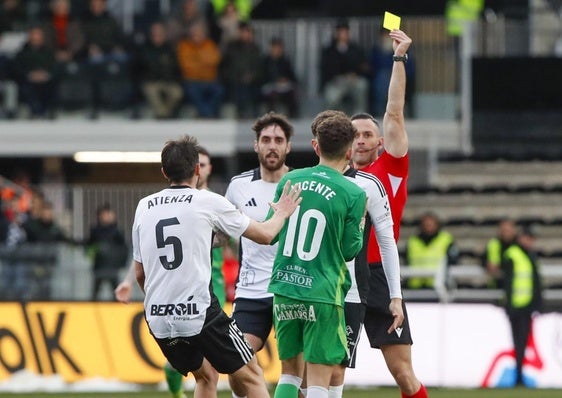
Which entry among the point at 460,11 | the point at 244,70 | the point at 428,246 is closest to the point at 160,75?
the point at 244,70

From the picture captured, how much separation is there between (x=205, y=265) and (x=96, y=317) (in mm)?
8223

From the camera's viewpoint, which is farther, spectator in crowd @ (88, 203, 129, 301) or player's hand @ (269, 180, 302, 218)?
spectator in crowd @ (88, 203, 129, 301)

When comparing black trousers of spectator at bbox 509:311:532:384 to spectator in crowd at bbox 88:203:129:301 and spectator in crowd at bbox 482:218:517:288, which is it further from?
spectator in crowd at bbox 88:203:129:301

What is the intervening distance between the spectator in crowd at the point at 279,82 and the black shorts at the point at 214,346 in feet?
46.1

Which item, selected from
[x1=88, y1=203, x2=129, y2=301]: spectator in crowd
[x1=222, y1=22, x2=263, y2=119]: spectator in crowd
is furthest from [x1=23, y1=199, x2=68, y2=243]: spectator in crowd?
[x1=222, y1=22, x2=263, y2=119]: spectator in crowd

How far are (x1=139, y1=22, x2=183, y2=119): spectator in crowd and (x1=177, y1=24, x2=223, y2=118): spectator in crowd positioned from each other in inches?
5.7

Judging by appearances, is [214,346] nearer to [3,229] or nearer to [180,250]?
[180,250]

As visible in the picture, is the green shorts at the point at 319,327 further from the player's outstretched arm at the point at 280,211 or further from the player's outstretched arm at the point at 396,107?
the player's outstretched arm at the point at 396,107

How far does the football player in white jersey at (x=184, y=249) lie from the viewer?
8539 mm

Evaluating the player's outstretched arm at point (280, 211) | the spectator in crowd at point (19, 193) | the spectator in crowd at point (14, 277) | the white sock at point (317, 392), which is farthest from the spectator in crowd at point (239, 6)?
the white sock at point (317, 392)

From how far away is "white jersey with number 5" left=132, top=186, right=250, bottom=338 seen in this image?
8.54 m

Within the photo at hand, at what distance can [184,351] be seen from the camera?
8820 millimetres

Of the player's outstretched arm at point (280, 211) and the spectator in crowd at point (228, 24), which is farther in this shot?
the spectator in crowd at point (228, 24)

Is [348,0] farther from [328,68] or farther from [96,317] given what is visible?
[96,317]
